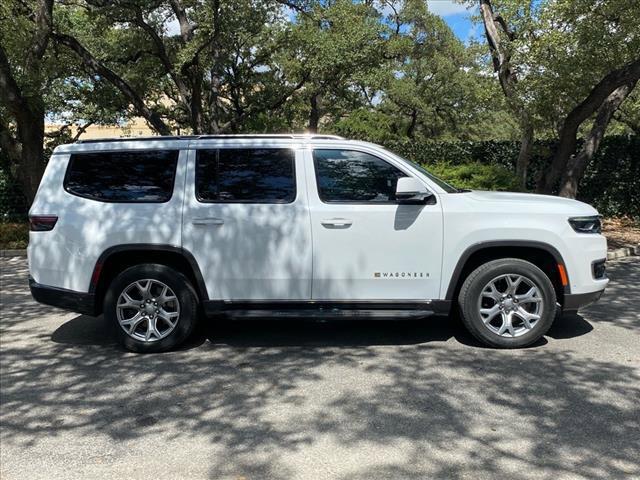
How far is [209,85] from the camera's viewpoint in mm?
17109

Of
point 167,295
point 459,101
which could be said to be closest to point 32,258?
point 167,295

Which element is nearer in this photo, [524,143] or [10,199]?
[524,143]

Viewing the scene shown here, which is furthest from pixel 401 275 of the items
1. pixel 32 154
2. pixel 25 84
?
pixel 32 154

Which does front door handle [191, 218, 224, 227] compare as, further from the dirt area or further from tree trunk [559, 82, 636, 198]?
tree trunk [559, 82, 636, 198]

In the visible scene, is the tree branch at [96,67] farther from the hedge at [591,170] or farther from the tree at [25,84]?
the hedge at [591,170]

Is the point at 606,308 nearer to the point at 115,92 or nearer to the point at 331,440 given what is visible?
A: the point at 331,440

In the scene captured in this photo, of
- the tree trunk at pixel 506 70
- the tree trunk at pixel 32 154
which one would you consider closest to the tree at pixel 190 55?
the tree trunk at pixel 32 154

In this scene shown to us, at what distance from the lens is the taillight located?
5230 mm

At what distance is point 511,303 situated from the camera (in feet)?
16.6

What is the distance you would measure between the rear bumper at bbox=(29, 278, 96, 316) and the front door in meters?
2.09

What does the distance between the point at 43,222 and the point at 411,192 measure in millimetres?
3395

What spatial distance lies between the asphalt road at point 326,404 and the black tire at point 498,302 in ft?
0.53

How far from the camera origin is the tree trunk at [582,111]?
9320mm

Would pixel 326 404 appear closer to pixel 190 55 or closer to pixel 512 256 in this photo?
pixel 512 256
